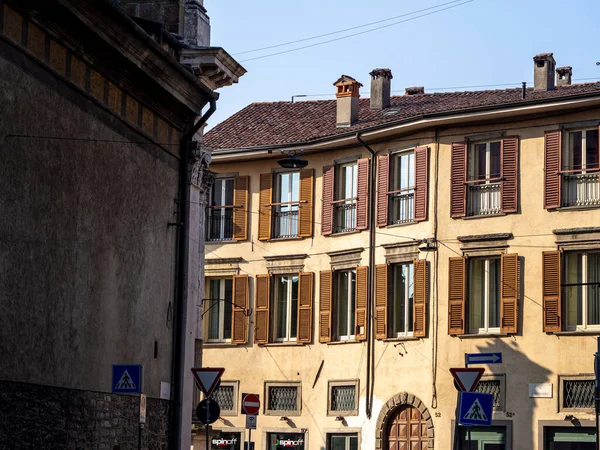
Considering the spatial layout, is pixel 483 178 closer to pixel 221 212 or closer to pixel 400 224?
pixel 400 224

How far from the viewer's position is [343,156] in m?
41.8

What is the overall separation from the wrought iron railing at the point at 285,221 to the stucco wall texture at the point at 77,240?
59.7ft

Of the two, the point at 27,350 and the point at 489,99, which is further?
the point at 489,99

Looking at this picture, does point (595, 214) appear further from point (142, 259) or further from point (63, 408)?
point (63, 408)

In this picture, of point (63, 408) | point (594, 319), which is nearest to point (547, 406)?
point (594, 319)

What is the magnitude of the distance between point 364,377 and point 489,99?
808 cm

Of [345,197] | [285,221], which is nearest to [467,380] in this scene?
[345,197]

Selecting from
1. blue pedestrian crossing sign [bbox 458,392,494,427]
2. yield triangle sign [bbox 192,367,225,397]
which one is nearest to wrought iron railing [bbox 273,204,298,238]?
yield triangle sign [bbox 192,367,225,397]

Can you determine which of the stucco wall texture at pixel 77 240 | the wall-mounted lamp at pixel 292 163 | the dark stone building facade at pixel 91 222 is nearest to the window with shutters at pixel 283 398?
the wall-mounted lamp at pixel 292 163

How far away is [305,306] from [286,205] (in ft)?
Answer: 10.5

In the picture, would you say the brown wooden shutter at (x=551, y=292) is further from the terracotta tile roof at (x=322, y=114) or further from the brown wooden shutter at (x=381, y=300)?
the brown wooden shutter at (x=381, y=300)

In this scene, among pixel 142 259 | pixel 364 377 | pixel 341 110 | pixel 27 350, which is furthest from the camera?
pixel 341 110

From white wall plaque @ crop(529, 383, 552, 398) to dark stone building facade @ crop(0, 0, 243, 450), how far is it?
12756 millimetres

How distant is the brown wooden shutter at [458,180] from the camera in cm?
3841
